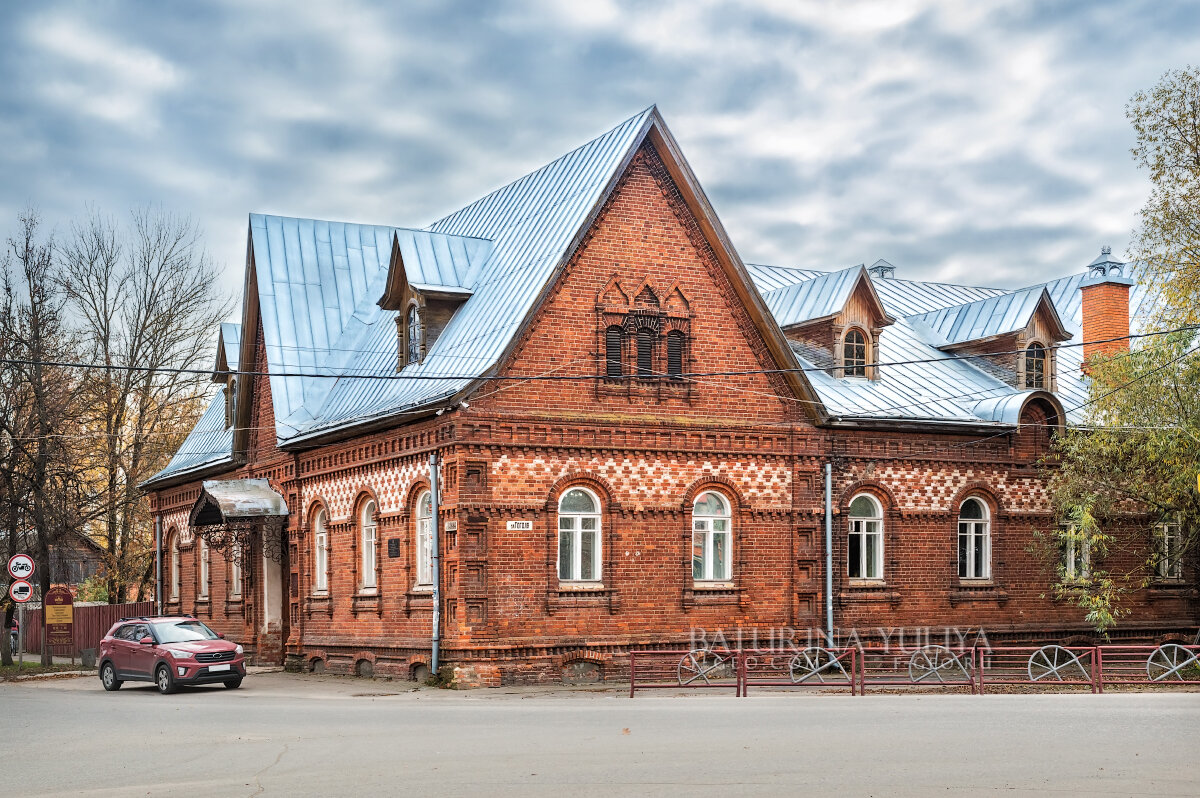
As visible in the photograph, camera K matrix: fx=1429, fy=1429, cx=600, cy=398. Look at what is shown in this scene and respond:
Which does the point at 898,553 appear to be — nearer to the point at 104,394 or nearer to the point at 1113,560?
the point at 1113,560

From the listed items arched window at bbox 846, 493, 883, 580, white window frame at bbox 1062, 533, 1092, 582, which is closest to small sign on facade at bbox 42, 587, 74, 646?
arched window at bbox 846, 493, 883, 580

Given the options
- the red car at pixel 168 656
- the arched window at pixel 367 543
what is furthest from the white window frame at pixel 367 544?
the red car at pixel 168 656

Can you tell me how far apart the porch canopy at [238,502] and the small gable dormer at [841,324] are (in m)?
11.6

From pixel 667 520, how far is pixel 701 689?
351 centimetres

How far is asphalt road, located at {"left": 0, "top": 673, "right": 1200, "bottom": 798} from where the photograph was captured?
12172 mm

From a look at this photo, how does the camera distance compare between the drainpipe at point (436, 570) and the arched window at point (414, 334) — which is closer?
the drainpipe at point (436, 570)

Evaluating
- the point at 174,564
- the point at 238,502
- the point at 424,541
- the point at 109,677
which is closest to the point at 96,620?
the point at 174,564

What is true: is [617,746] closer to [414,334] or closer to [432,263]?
[414,334]

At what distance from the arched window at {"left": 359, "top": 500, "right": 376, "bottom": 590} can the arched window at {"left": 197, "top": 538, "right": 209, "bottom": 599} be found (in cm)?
1014

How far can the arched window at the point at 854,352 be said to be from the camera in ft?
97.9

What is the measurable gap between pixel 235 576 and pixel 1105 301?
21.7 meters

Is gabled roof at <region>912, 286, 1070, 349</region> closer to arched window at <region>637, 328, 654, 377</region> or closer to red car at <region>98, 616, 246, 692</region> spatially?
arched window at <region>637, 328, 654, 377</region>

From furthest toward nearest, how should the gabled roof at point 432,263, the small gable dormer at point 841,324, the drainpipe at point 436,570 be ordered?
1. the small gable dormer at point 841,324
2. the gabled roof at point 432,263
3. the drainpipe at point 436,570

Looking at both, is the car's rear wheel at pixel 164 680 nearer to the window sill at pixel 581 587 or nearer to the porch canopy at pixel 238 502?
the porch canopy at pixel 238 502
